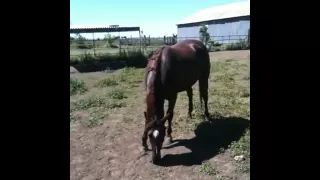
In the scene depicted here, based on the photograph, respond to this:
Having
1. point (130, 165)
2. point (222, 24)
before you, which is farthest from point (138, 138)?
point (222, 24)

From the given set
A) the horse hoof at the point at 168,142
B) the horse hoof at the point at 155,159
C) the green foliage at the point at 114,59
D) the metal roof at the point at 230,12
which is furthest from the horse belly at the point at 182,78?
the metal roof at the point at 230,12

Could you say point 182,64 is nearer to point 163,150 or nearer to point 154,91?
point 154,91

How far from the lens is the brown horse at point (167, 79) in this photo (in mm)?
4492

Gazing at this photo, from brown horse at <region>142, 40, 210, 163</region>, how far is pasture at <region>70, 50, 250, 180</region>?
0.34 metres

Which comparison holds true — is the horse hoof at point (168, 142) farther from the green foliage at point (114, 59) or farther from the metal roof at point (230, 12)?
the metal roof at point (230, 12)

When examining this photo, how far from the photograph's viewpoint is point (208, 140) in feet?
18.0

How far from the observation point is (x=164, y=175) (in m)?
4.21

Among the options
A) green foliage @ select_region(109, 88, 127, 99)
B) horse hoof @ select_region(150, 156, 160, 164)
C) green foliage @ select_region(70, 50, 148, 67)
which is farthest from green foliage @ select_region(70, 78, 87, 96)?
green foliage @ select_region(70, 50, 148, 67)

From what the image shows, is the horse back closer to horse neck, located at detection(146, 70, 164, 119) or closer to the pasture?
horse neck, located at detection(146, 70, 164, 119)

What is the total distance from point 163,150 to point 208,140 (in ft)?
3.11

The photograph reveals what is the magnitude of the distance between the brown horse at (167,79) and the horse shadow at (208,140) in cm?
29

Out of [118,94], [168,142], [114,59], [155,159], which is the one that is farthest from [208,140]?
[114,59]
